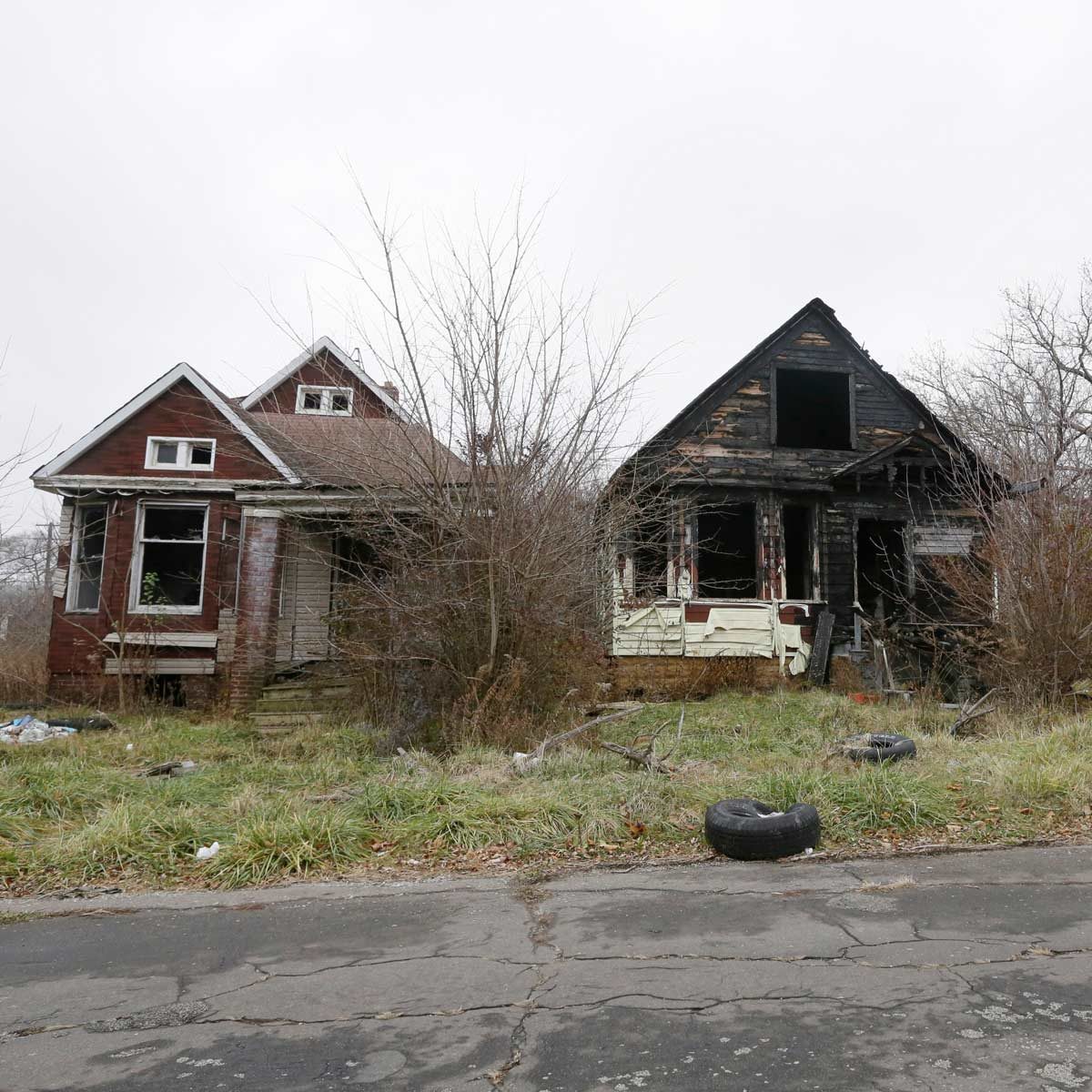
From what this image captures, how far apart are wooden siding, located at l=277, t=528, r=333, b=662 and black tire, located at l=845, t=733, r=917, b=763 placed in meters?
9.37

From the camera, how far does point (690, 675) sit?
582 inches

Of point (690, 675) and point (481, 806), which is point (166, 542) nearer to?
point (690, 675)

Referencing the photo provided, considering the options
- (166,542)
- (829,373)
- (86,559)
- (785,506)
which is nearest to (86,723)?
(166,542)

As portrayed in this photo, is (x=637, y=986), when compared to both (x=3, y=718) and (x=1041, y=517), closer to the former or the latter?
(x=1041, y=517)

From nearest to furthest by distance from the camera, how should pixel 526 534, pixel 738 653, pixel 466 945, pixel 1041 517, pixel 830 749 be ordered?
pixel 466 945 < pixel 830 749 < pixel 526 534 < pixel 1041 517 < pixel 738 653

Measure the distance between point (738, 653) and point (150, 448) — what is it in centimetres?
1157

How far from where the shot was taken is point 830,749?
8.19 m

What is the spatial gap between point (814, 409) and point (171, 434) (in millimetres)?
13294

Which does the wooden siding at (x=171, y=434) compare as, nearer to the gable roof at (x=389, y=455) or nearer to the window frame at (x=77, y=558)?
the window frame at (x=77, y=558)

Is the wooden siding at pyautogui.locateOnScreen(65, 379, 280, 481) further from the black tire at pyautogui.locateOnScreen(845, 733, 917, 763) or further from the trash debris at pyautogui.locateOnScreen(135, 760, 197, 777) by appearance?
the black tire at pyautogui.locateOnScreen(845, 733, 917, 763)

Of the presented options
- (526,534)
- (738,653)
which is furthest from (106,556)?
(738,653)

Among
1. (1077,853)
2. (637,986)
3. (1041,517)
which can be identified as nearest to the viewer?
(637,986)

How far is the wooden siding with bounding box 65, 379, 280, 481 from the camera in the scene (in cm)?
1538

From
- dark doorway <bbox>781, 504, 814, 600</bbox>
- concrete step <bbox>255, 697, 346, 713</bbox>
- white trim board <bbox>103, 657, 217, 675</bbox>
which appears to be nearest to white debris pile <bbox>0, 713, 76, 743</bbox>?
concrete step <bbox>255, 697, 346, 713</bbox>
